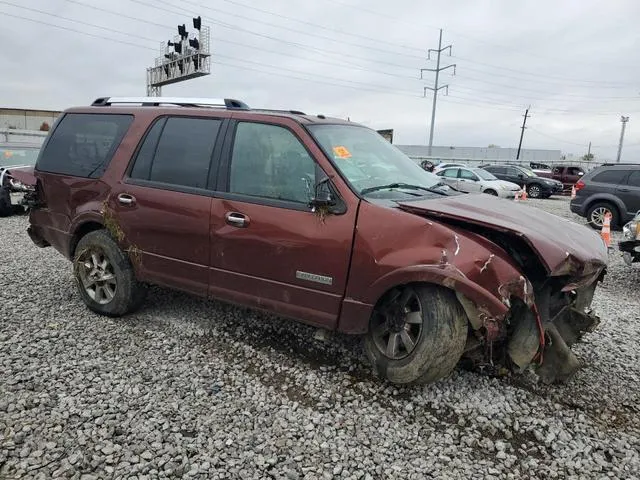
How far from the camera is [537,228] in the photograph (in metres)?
3.30

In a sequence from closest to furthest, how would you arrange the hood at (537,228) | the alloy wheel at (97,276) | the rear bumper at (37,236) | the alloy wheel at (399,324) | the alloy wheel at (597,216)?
the hood at (537,228) → the alloy wheel at (399,324) → the alloy wheel at (97,276) → the rear bumper at (37,236) → the alloy wheel at (597,216)

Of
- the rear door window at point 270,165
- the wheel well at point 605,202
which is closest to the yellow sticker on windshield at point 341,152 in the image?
the rear door window at point 270,165

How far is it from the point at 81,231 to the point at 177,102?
1.55m

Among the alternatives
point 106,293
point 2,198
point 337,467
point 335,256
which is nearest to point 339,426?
point 337,467

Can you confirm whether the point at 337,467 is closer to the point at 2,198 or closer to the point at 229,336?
the point at 229,336

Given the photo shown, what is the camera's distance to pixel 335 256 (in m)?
3.43

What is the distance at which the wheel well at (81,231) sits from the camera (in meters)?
4.73

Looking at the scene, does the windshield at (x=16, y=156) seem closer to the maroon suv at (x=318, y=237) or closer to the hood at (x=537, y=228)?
the maroon suv at (x=318, y=237)

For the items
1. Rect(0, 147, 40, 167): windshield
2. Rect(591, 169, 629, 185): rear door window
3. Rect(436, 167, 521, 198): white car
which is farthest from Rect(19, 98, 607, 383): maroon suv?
Rect(436, 167, 521, 198): white car

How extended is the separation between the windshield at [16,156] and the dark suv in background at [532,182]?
2169cm

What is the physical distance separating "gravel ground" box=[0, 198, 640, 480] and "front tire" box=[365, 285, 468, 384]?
23cm

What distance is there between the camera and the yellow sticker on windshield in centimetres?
374

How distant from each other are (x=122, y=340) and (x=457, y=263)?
281 cm

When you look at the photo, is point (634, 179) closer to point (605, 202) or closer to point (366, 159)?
point (605, 202)
